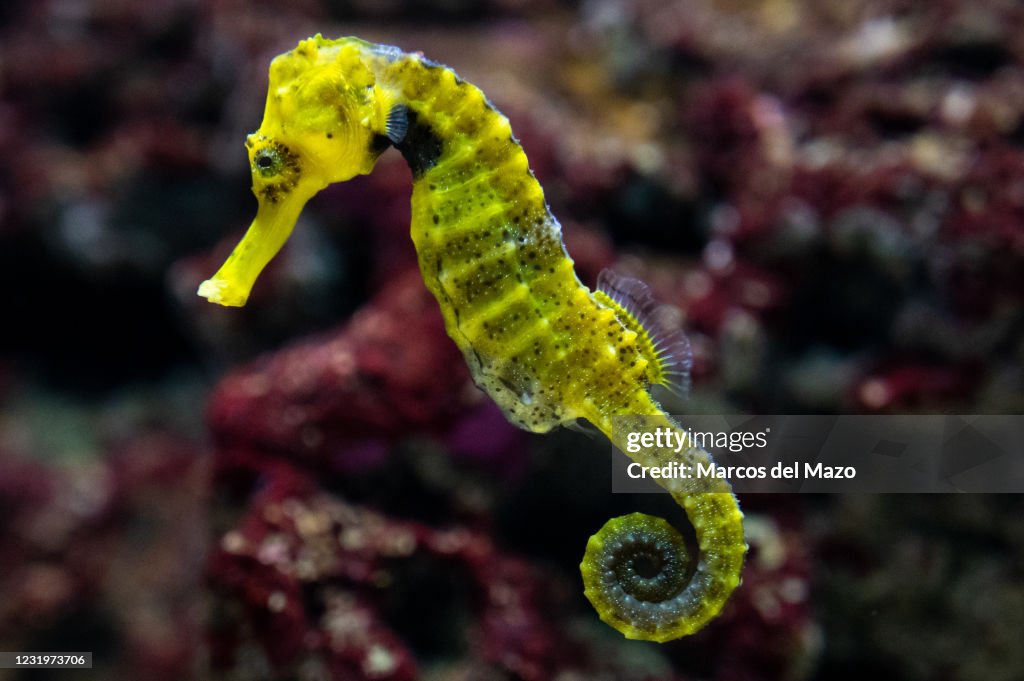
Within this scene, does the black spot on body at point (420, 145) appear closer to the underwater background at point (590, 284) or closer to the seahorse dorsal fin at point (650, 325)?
the seahorse dorsal fin at point (650, 325)

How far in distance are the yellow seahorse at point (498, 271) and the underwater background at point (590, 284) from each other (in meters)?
0.16

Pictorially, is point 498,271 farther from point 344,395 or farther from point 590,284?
point 344,395

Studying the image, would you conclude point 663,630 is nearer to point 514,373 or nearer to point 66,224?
point 514,373

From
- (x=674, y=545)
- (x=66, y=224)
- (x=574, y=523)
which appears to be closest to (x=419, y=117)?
(x=674, y=545)

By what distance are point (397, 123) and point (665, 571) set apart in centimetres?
95

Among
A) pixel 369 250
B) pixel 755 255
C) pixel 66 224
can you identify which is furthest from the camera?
pixel 66 224

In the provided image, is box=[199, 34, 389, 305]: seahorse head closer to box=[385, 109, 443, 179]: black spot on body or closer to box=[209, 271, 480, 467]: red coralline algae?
box=[385, 109, 443, 179]: black spot on body

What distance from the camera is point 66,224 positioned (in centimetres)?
507

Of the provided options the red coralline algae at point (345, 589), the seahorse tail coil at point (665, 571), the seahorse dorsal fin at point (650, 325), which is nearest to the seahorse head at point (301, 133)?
the seahorse dorsal fin at point (650, 325)

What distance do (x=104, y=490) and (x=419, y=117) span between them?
4.73 meters

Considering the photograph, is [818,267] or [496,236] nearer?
[496,236]

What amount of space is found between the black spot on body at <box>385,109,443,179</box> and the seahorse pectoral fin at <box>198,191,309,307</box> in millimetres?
214

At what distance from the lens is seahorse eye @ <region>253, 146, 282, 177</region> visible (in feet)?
4.46

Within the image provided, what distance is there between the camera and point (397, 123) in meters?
1.39
